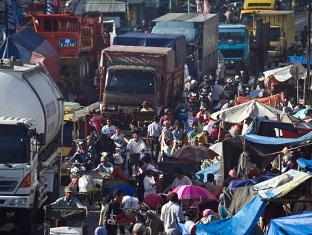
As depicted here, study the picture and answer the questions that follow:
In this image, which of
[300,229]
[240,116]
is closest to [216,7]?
[240,116]

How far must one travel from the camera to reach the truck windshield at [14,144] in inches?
925

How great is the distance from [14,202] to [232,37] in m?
41.2

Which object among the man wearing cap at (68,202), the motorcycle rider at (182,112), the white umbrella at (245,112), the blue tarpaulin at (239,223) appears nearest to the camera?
the blue tarpaulin at (239,223)

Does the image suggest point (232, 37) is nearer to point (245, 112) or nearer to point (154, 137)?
point (154, 137)

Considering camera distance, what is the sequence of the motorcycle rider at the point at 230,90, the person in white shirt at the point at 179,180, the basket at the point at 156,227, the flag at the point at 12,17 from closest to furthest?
1. the basket at the point at 156,227
2. the person in white shirt at the point at 179,180
3. the motorcycle rider at the point at 230,90
4. the flag at the point at 12,17

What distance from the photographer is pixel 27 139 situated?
23.6 metres

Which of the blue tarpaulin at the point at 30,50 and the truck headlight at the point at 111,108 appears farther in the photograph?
the truck headlight at the point at 111,108

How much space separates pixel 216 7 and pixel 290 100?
59491 mm

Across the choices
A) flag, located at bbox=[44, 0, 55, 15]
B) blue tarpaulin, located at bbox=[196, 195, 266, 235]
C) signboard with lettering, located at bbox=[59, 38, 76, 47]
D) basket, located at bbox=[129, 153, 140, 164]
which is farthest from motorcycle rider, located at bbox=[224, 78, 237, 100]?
blue tarpaulin, located at bbox=[196, 195, 266, 235]

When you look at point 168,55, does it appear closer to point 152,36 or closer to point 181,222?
point 152,36

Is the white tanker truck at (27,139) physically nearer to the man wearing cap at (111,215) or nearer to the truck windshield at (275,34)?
the man wearing cap at (111,215)

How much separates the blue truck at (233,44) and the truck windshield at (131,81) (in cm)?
2013

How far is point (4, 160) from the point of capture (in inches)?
923

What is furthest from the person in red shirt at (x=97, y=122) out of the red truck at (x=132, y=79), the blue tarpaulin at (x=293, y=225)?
the blue tarpaulin at (x=293, y=225)
